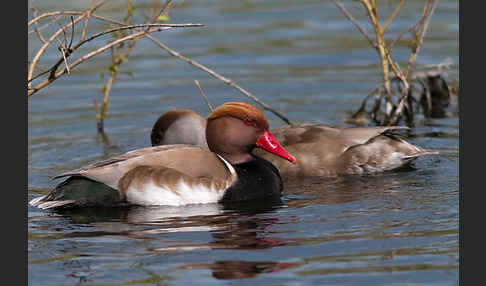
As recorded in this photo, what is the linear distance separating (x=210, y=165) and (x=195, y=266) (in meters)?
2.02

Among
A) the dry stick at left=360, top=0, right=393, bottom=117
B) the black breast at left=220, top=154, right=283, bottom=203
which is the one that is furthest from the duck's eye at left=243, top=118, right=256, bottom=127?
the dry stick at left=360, top=0, right=393, bottom=117

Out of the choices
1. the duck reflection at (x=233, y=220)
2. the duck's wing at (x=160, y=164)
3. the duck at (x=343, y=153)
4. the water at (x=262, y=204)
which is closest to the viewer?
the water at (x=262, y=204)

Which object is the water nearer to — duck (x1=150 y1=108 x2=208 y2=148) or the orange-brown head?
the orange-brown head

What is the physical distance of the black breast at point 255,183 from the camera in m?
8.88

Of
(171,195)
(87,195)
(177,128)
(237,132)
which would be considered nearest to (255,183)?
(237,132)

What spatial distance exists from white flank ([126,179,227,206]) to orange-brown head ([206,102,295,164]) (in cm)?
73

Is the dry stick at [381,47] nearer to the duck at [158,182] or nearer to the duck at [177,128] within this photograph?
the duck at [177,128]

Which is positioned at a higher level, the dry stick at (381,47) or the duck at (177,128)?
the dry stick at (381,47)

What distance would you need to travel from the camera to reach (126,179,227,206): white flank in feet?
28.6

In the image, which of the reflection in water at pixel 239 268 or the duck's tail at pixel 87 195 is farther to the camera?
the duck's tail at pixel 87 195

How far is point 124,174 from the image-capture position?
8.68 meters

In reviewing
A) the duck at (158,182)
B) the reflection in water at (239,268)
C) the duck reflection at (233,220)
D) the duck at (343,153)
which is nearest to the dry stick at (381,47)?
the duck at (343,153)

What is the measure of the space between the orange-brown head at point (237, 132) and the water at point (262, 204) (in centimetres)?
58

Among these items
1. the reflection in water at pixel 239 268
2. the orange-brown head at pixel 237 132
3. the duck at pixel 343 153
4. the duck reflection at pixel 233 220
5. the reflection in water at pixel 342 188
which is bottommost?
the reflection in water at pixel 239 268
